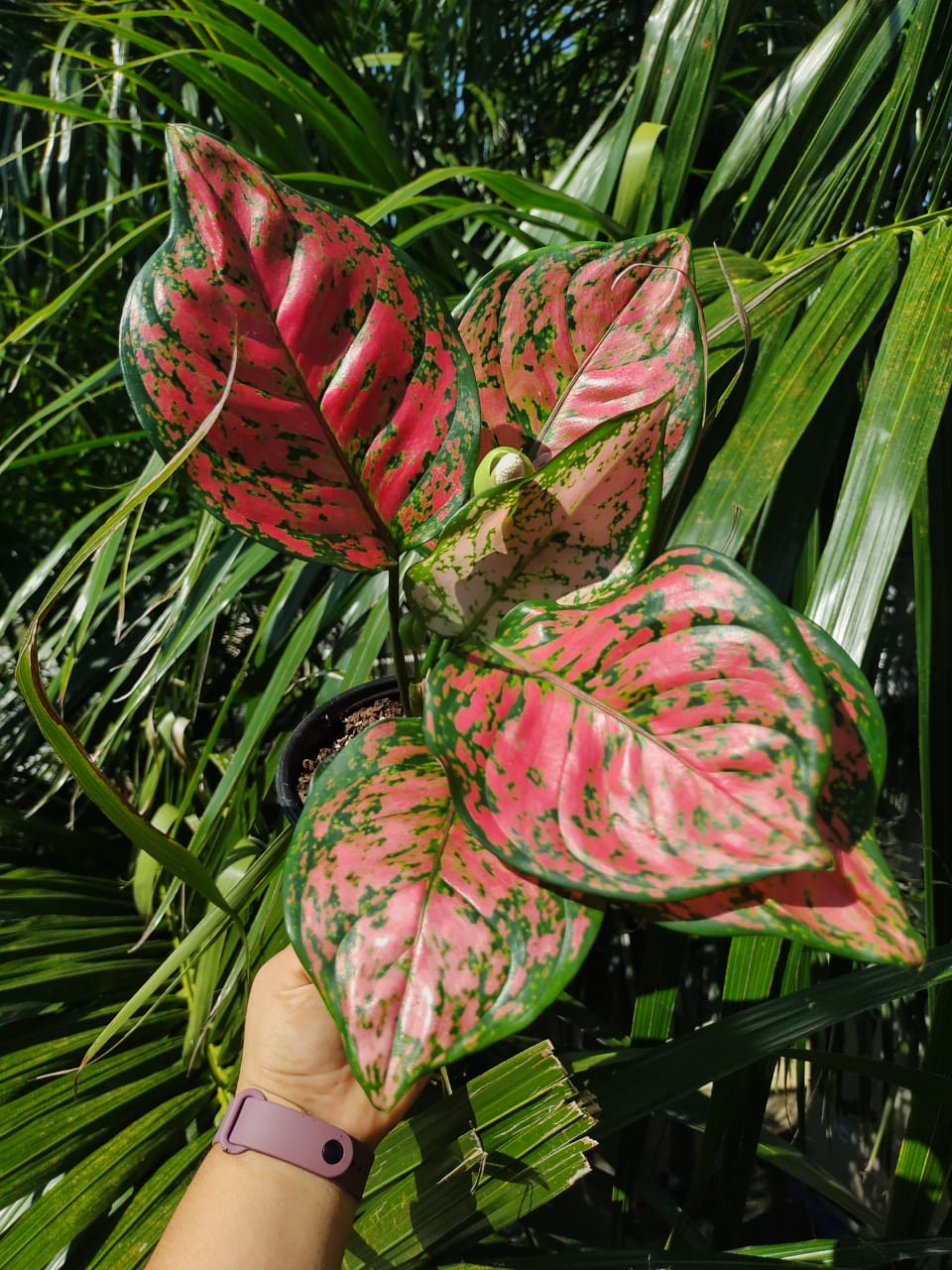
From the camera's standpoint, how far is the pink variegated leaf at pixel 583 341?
309 mm

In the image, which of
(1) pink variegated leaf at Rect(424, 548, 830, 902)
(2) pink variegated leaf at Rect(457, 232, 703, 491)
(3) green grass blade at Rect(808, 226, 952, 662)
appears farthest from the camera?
(3) green grass blade at Rect(808, 226, 952, 662)

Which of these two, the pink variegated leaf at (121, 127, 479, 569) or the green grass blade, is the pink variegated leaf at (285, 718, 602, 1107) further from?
the green grass blade

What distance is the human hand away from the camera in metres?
0.38

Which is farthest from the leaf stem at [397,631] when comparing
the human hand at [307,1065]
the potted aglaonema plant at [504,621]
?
the human hand at [307,1065]

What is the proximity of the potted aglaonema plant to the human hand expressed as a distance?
0.48ft

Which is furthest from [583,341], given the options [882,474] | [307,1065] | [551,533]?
[307,1065]

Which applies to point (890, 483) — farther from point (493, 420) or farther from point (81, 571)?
point (81, 571)

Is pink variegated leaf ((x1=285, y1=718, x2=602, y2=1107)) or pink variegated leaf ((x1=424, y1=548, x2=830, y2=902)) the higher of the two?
pink variegated leaf ((x1=424, y1=548, x2=830, y2=902))

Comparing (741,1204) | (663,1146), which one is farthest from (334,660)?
(663,1146)

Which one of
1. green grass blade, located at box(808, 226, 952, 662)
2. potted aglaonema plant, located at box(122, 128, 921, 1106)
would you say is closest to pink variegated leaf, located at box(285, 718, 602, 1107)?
potted aglaonema plant, located at box(122, 128, 921, 1106)

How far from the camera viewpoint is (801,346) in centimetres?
54

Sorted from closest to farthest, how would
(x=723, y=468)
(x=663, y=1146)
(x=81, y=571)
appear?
(x=723, y=468), (x=81, y=571), (x=663, y=1146)

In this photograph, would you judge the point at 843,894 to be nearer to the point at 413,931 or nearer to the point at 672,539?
the point at 413,931

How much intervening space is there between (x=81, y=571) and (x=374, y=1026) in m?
0.97
